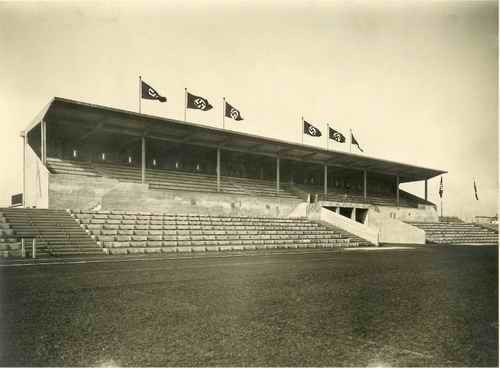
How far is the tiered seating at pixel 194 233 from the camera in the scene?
58.7ft

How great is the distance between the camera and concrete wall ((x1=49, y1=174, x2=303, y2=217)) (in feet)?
73.0

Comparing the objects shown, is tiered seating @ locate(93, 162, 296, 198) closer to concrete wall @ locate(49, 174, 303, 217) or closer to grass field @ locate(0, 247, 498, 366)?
concrete wall @ locate(49, 174, 303, 217)

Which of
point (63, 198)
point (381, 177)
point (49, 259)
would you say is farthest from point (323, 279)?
point (381, 177)

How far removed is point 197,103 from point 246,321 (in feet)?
77.6

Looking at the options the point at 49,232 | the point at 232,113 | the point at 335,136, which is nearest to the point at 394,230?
the point at 335,136

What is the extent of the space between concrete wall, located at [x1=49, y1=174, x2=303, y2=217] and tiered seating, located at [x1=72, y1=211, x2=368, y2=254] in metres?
2.36

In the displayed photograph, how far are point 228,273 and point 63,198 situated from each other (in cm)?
1577

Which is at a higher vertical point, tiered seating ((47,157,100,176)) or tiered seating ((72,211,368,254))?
tiered seating ((47,157,100,176))

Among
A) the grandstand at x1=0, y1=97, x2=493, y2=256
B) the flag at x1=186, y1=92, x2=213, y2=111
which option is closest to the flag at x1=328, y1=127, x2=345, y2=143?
the grandstand at x1=0, y1=97, x2=493, y2=256

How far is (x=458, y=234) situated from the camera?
35.7m

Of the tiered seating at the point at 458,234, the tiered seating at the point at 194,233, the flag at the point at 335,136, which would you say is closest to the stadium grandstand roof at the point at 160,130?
the flag at the point at 335,136

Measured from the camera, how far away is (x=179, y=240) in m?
19.3

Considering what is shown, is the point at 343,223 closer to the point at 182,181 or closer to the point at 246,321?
the point at 182,181

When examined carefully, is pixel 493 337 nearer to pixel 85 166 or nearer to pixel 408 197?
pixel 85 166
